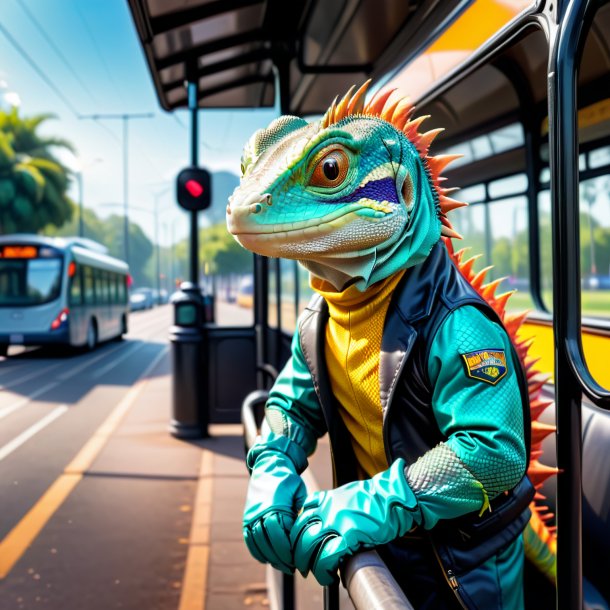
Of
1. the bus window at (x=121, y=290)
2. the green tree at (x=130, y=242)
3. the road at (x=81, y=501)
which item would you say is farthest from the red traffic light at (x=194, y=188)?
the bus window at (x=121, y=290)

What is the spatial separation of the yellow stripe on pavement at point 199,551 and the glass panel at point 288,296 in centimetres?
156

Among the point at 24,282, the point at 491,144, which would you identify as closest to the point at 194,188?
the point at 491,144

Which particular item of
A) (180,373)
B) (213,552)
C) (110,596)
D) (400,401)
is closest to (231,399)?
(180,373)

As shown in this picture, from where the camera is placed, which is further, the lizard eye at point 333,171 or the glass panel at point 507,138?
the glass panel at point 507,138

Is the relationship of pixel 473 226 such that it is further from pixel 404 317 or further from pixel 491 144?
pixel 404 317

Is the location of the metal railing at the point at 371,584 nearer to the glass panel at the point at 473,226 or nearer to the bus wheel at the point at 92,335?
the glass panel at the point at 473,226

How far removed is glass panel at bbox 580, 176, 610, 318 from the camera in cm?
328

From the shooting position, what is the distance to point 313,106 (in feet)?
18.8

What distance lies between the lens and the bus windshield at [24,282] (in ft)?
8.07

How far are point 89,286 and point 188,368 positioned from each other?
17.7 ft

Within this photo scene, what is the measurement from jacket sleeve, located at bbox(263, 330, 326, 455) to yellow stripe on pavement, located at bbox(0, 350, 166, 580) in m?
1.11

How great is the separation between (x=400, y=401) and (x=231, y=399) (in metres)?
5.52

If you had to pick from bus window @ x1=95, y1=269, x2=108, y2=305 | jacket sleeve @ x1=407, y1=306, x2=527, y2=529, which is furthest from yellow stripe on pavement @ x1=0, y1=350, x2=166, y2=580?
bus window @ x1=95, y1=269, x2=108, y2=305

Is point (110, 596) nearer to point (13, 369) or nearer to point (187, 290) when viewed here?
point (13, 369)
